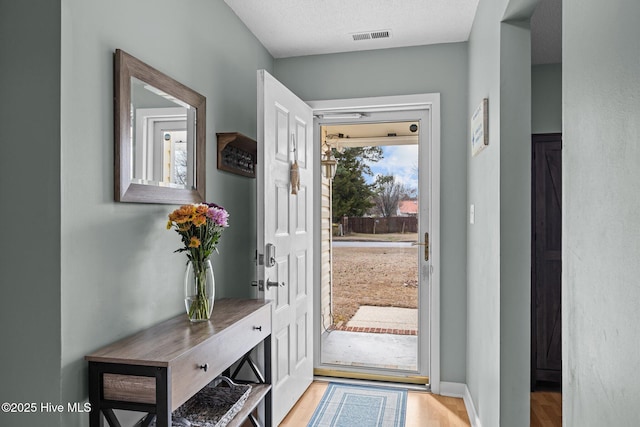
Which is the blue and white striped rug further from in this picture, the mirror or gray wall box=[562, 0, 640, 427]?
gray wall box=[562, 0, 640, 427]

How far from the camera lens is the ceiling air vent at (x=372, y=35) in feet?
10.2

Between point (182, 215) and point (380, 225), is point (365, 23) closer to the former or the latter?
point (380, 225)

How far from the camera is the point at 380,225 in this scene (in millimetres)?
3568

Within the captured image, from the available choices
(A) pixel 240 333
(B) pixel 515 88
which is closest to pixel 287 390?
(A) pixel 240 333

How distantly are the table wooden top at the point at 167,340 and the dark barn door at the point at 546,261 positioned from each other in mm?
2415

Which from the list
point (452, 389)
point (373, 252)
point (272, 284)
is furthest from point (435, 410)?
point (272, 284)

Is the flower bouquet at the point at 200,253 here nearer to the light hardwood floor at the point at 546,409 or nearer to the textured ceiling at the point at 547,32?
the textured ceiling at the point at 547,32

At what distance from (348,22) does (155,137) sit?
1622mm

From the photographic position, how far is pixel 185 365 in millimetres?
1540

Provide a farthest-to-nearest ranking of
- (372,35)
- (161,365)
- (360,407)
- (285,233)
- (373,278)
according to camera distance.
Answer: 1. (373,278)
2. (372,35)
3. (360,407)
4. (285,233)
5. (161,365)

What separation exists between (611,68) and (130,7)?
67.8 inches
